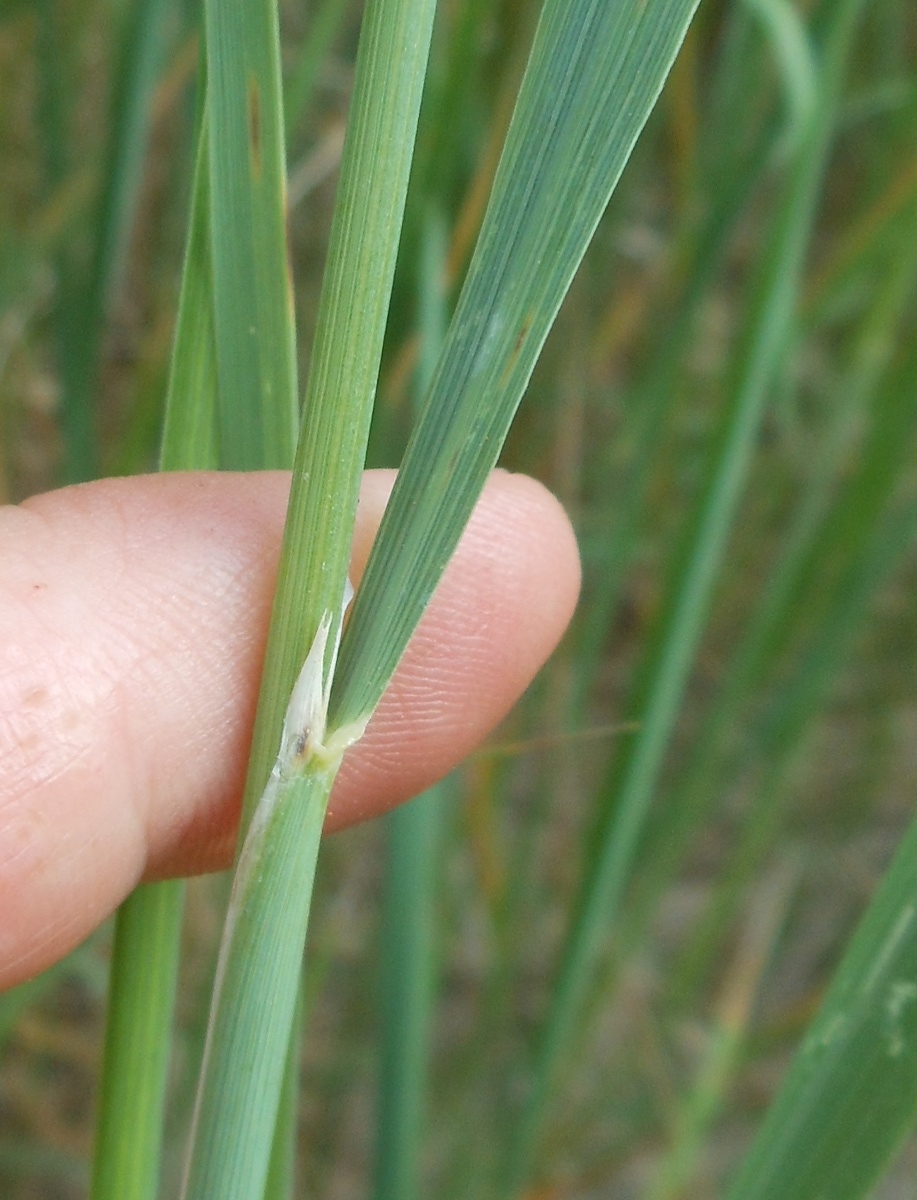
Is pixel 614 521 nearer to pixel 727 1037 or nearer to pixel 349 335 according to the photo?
pixel 727 1037

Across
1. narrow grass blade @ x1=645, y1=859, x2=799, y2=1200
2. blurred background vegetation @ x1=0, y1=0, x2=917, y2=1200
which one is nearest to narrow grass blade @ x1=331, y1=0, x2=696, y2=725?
blurred background vegetation @ x1=0, y1=0, x2=917, y2=1200

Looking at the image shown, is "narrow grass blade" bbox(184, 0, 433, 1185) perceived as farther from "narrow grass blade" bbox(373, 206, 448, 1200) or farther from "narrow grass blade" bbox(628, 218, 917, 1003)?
"narrow grass blade" bbox(628, 218, 917, 1003)

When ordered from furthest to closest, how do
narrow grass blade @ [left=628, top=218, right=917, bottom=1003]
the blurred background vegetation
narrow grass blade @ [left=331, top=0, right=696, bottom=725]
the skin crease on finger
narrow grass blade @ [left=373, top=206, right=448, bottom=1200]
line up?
narrow grass blade @ [left=628, top=218, right=917, bottom=1003]
the blurred background vegetation
narrow grass blade @ [left=373, top=206, right=448, bottom=1200]
the skin crease on finger
narrow grass blade @ [left=331, top=0, right=696, bottom=725]

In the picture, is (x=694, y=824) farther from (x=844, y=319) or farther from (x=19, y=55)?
(x=19, y=55)

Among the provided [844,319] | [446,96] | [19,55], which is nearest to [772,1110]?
[446,96]

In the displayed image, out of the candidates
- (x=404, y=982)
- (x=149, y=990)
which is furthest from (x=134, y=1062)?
(x=404, y=982)

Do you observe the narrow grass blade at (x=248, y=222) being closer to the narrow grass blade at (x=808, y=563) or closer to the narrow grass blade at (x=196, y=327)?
the narrow grass blade at (x=196, y=327)

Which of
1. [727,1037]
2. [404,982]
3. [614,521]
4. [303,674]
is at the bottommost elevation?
[727,1037]
